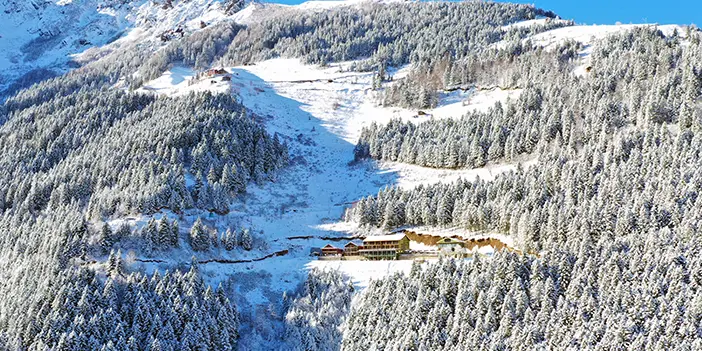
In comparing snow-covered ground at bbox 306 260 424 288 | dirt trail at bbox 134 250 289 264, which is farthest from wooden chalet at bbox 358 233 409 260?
dirt trail at bbox 134 250 289 264

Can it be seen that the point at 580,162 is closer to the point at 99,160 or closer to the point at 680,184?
the point at 680,184

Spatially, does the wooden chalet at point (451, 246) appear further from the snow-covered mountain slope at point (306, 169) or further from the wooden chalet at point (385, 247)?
the snow-covered mountain slope at point (306, 169)

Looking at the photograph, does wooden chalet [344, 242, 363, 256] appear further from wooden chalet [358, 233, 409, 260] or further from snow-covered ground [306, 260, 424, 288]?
snow-covered ground [306, 260, 424, 288]

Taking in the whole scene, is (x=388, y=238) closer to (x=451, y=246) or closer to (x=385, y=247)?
(x=385, y=247)

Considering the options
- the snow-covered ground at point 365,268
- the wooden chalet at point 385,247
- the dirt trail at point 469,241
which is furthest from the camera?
the wooden chalet at point 385,247

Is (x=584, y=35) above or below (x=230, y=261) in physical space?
above

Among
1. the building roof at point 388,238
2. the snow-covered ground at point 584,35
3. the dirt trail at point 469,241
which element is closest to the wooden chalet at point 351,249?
the building roof at point 388,238

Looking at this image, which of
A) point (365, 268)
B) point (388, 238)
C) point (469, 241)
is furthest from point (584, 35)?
point (365, 268)

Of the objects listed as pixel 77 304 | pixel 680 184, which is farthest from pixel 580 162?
pixel 77 304
